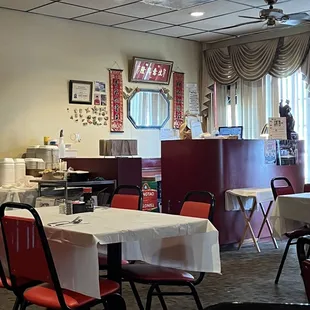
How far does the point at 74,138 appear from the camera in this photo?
25.3 ft

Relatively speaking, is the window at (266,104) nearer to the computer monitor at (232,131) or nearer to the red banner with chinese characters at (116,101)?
the computer monitor at (232,131)

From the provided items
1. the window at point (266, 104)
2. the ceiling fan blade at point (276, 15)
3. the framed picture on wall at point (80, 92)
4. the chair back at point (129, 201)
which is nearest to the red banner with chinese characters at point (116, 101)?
the framed picture on wall at point (80, 92)

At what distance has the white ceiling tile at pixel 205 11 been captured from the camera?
22.8ft

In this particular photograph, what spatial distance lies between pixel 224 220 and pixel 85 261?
395cm

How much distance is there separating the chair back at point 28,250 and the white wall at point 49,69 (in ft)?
13.7

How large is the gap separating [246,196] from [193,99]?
326cm

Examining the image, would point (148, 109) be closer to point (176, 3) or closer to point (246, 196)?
point (176, 3)

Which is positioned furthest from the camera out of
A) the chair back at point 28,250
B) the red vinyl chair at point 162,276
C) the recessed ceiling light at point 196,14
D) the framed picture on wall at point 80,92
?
the framed picture on wall at point 80,92

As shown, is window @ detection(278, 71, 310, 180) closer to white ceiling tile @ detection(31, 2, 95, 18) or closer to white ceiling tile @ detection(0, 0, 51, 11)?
white ceiling tile @ detection(31, 2, 95, 18)

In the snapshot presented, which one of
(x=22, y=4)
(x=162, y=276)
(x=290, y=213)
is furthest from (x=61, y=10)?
(x=162, y=276)

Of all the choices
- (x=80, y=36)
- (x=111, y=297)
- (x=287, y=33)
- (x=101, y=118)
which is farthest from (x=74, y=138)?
(x=111, y=297)

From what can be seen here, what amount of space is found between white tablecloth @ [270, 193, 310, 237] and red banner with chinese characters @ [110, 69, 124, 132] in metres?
3.64

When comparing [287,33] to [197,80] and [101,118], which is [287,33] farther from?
[101,118]

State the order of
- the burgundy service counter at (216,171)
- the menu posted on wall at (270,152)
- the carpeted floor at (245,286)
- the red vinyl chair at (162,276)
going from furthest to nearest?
the menu posted on wall at (270,152) → the burgundy service counter at (216,171) → the carpeted floor at (245,286) → the red vinyl chair at (162,276)
